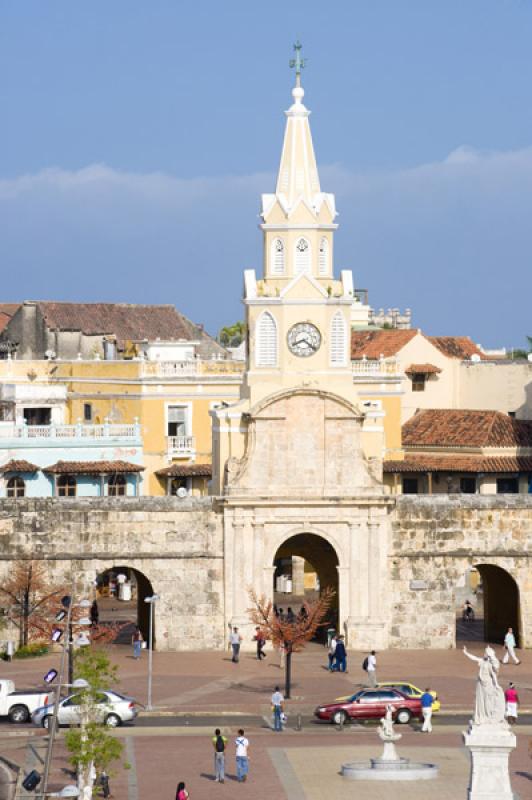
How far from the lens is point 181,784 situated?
2190 inches

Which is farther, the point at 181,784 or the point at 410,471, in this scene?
the point at 410,471

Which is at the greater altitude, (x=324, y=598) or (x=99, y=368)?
(x=99, y=368)

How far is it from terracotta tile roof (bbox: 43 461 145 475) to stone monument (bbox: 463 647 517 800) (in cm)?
4685

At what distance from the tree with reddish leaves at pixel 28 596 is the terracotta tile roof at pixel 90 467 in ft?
60.2

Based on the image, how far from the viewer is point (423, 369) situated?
121188 mm

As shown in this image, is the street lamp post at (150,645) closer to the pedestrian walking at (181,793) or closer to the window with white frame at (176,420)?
the pedestrian walking at (181,793)

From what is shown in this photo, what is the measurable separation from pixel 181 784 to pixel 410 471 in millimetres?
52124

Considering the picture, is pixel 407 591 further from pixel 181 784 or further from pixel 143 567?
pixel 181 784

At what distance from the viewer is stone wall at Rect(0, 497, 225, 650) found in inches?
3204

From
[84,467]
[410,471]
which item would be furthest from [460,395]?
[84,467]

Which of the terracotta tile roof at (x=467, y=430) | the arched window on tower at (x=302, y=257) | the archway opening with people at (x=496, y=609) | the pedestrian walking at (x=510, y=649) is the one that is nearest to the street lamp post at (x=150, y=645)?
the archway opening with people at (x=496, y=609)

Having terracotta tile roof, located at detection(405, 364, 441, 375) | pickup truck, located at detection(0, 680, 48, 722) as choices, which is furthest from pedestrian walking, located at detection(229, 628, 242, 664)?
terracotta tile roof, located at detection(405, 364, 441, 375)

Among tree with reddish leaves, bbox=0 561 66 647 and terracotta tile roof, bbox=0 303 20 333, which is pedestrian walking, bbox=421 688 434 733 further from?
terracotta tile roof, bbox=0 303 20 333

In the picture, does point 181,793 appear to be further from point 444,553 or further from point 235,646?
point 444,553
